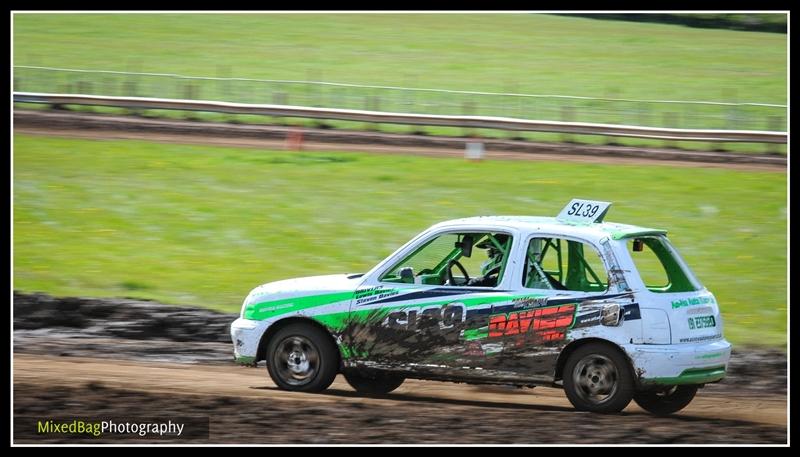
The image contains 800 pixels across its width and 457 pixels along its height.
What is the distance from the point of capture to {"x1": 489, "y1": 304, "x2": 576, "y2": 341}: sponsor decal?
9.72 m

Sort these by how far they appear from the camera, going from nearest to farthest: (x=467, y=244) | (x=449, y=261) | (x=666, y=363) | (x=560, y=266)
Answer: (x=666, y=363) < (x=560, y=266) < (x=467, y=244) < (x=449, y=261)

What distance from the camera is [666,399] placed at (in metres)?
10.6

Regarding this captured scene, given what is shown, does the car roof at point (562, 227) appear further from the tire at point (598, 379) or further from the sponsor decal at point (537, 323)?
the tire at point (598, 379)

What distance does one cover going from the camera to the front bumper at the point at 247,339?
35.3 feet

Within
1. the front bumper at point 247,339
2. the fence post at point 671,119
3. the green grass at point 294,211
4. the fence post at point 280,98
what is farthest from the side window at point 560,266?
the fence post at point 280,98

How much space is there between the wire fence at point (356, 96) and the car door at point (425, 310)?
18.9m

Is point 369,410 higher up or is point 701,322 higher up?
point 701,322

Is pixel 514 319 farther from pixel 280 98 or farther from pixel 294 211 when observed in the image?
pixel 280 98

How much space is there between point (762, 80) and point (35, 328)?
19.1m

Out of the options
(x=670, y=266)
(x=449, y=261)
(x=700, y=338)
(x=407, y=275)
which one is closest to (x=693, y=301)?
(x=700, y=338)

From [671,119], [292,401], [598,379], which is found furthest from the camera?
[671,119]

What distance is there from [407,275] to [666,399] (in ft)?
8.33

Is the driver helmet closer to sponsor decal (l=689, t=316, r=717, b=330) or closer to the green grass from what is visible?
sponsor decal (l=689, t=316, r=717, b=330)

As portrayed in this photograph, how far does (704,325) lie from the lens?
32.6 feet
